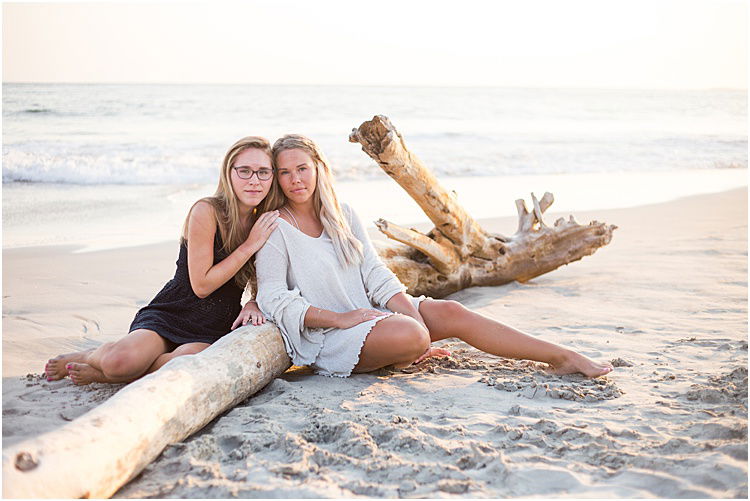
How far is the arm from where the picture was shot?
13.1ft

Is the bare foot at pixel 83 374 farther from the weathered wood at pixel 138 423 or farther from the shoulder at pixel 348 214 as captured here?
the shoulder at pixel 348 214

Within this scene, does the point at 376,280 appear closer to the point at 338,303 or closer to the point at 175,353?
the point at 338,303

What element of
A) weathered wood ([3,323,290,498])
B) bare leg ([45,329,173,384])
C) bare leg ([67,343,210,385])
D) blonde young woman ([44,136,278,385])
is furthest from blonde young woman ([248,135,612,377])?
bare leg ([45,329,173,384])

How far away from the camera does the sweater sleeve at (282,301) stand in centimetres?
402

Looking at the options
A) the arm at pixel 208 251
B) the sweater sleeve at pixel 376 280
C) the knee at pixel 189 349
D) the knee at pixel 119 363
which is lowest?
the knee at pixel 119 363

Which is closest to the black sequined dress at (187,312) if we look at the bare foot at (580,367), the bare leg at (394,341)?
the bare leg at (394,341)

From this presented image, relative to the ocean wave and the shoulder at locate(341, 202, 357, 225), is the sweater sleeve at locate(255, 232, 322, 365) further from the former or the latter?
the ocean wave

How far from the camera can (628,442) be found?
9.98 ft

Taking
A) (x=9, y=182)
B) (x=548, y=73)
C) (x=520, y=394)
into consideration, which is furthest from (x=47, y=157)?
(x=548, y=73)

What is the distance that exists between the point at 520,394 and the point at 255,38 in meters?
21.9

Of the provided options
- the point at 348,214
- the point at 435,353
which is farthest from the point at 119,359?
the point at 435,353

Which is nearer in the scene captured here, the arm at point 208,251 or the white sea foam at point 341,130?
the arm at point 208,251

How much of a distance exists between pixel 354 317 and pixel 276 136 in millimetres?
16846

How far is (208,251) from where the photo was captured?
4043 millimetres
